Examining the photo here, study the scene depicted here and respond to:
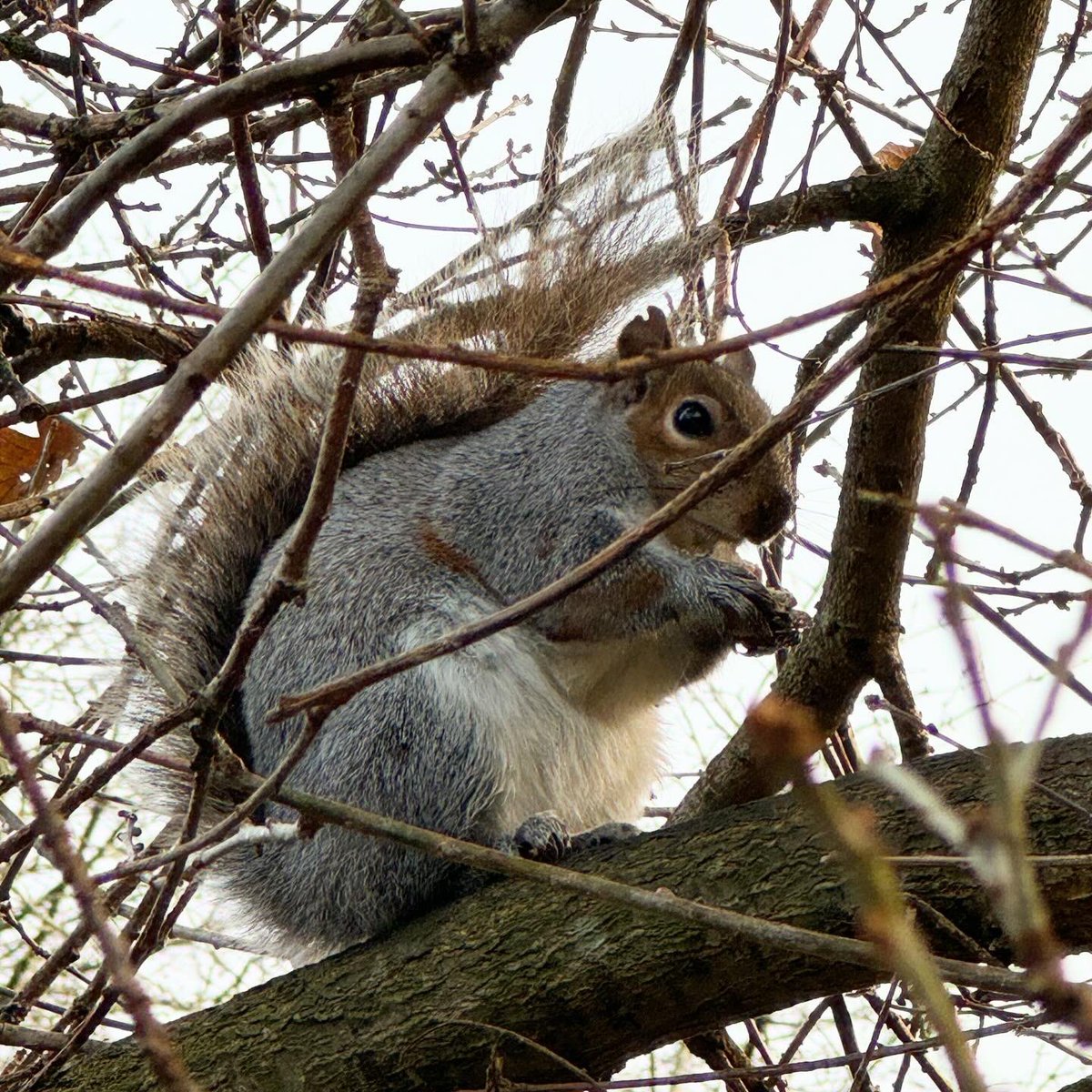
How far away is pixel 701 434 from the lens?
10.3 ft

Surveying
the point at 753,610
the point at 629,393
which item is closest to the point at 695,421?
the point at 629,393

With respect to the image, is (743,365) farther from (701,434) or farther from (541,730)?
(541,730)

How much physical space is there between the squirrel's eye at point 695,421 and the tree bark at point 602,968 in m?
1.08

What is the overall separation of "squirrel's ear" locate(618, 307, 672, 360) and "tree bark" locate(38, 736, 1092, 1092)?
3.42 ft

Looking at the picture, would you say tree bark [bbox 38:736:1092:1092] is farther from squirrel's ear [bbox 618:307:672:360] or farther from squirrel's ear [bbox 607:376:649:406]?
squirrel's ear [bbox 607:376:649:406]

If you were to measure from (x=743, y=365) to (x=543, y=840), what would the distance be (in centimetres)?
129

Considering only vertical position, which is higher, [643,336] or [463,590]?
[643,336]

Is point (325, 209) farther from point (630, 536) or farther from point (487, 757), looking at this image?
point (487, 757)

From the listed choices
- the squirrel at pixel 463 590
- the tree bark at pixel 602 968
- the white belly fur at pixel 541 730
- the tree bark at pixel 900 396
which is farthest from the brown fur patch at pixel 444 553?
the tree bark at pixel 602 968

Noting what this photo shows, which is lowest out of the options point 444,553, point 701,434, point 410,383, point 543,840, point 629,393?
point 543,840

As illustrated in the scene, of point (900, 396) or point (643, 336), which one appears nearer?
point (900, 396)

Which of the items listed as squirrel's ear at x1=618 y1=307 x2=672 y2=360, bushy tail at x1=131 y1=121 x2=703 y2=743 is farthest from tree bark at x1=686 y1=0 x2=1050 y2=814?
bushy tail at x1=131 y1=121 x2=703 y2=743

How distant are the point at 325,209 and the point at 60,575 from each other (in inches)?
31.2

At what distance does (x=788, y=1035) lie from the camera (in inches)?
157
